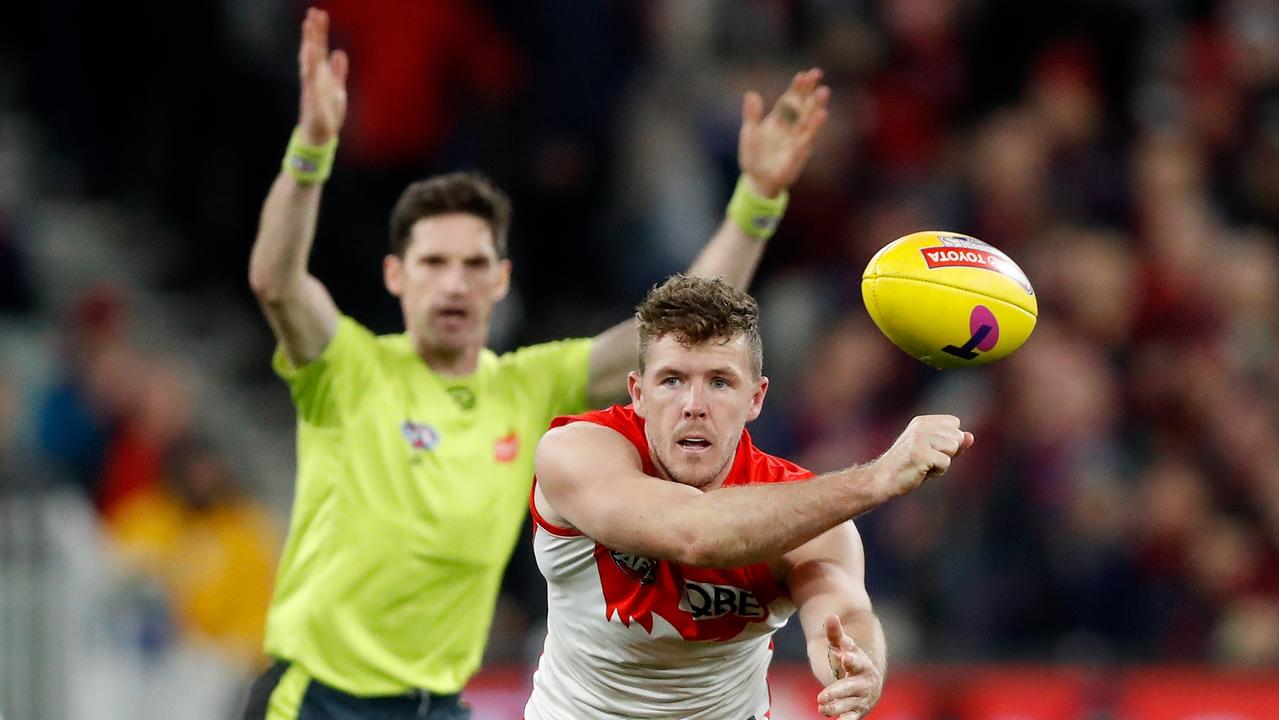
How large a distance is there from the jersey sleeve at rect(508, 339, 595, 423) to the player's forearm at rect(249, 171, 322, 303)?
102 cm

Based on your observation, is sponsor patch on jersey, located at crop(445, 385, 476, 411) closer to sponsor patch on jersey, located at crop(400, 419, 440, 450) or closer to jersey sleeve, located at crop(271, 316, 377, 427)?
sponsor patch on jersey, located at crop(400, 419, 440, 450)

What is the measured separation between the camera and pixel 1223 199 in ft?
39.5

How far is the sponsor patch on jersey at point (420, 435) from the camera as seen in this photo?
21.7 feet

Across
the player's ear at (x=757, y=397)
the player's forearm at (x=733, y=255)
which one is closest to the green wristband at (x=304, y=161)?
the player's forearm at (x=733, y=255)

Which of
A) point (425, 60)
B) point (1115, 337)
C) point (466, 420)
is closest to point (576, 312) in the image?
point (425, 60)

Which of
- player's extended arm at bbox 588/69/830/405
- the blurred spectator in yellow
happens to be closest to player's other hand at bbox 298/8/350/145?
player's extended arm at bbox 588/69/830/405

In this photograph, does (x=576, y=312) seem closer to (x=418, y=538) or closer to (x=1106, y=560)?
(x=1106, y=560)

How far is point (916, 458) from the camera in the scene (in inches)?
183

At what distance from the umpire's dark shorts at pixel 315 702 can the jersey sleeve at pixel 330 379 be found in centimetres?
90

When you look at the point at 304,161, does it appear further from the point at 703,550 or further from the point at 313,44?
the point at 703,550

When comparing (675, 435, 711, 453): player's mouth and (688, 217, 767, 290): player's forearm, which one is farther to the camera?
(688, 217, 767, 290): player's forearm

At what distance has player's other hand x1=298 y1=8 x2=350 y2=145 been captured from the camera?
6.47 m

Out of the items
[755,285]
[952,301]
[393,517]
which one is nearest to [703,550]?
[952,301]

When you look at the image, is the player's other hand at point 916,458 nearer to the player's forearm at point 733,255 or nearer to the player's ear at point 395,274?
the player's forearm at point 733,255
